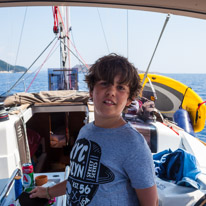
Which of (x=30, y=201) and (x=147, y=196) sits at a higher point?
(x=147, y=196)

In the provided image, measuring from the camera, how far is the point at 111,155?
0.77 m

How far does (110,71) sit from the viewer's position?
846 millimetres

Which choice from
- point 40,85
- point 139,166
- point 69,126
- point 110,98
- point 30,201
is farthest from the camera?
point 40,85

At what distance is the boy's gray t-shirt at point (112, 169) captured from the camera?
2.40ft

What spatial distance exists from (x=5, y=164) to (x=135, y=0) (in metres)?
1.90

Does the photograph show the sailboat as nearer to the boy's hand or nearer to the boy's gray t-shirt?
the boy's hand

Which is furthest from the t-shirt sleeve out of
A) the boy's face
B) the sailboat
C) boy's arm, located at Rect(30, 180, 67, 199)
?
the sailboat

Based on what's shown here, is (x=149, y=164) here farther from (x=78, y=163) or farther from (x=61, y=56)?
(x=61, y=56)

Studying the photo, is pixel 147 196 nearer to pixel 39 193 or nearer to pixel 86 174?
pixel 86 174

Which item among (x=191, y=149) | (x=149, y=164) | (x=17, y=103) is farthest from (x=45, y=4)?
(x=17, y=103)

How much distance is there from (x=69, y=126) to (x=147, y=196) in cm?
392

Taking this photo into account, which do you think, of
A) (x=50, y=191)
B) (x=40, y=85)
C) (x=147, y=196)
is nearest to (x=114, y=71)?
(x=147, y=196)

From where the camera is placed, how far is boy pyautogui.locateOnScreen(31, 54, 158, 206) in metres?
0.74

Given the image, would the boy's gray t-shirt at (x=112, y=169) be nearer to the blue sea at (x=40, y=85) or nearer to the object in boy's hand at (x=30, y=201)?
the object in boy's hand at (x=30, y=201)
